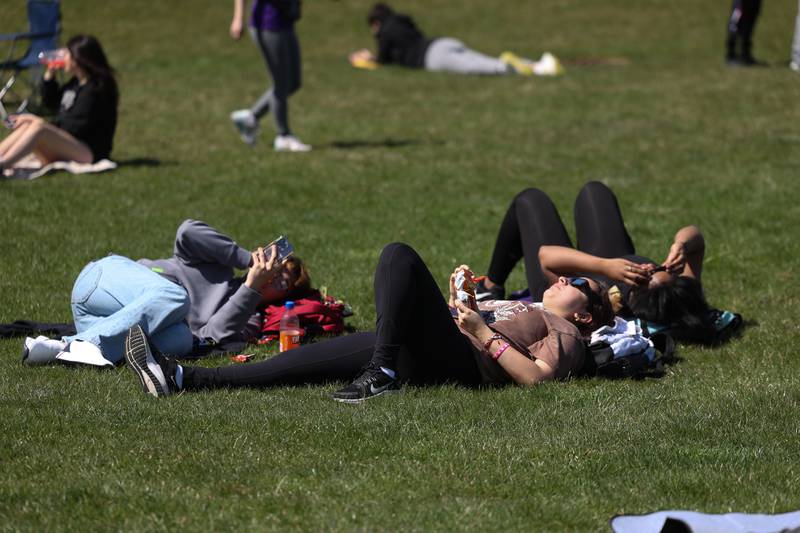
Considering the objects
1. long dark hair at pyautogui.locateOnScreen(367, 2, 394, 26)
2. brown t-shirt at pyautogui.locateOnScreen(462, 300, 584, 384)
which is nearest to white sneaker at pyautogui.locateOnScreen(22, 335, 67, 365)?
brown t-shirt at pyautogui.locateOnScreen(462, 300, 584, 384)

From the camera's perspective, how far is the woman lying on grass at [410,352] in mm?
6051

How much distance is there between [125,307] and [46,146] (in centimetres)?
563

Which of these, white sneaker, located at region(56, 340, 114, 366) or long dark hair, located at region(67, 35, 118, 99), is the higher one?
long dark hair, located at region(67, 35, 118, 99)

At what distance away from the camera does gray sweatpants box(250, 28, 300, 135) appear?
42.5 ft

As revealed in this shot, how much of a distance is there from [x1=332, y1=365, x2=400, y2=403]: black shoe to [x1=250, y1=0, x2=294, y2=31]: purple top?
24.8ft

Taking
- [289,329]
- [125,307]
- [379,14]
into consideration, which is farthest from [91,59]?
[379,14]

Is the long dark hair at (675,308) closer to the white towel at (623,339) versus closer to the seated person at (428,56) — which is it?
the white towel at (623,339)

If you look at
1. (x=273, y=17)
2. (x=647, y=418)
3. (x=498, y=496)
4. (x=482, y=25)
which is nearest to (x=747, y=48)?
(x=482, y=25)

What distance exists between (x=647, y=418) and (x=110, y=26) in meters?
19.3

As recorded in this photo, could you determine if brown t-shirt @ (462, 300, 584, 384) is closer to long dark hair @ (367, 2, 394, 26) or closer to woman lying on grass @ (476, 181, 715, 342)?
woman lying on grass @ (476, 181, 715, 342)

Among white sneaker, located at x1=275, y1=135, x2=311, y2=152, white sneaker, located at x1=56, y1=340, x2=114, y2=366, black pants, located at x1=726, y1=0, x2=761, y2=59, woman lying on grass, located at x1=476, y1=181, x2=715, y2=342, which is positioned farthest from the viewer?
black pants, located at x1=726, y1=0, x2=761, y2=59

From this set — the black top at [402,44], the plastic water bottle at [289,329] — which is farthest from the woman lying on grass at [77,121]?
the black top at [402,44]

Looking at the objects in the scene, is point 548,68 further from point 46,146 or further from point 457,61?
point 46,146

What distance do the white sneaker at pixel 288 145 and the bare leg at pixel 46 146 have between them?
228cm
